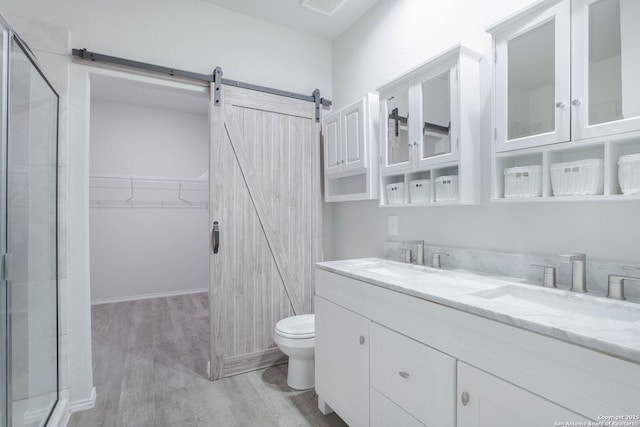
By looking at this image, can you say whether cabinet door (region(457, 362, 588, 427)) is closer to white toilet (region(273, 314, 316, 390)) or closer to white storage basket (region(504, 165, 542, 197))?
white storage basket (region(504, 165, 542, 197))

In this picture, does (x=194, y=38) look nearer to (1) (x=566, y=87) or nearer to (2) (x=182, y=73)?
(2) (x=182, y=73)

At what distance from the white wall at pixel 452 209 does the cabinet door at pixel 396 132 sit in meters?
0.32

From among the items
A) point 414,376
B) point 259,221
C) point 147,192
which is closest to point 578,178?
point 414,376

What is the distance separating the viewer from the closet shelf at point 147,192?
14.1 ft

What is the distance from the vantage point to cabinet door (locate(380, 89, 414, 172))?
193 cm

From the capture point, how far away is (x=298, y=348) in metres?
2.12

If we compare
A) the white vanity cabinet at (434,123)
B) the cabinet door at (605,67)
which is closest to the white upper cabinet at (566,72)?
the cabinet door at (605,67)

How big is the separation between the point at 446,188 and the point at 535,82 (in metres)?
0.58

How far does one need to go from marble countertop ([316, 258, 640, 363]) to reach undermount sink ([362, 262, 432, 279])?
0.02 m

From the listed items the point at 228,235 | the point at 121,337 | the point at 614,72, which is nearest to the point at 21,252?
the point at 228,235

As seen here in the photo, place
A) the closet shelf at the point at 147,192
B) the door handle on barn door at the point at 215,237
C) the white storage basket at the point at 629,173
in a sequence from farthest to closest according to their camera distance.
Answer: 1. the closet shelf at the point at 147,192
2. the door handle on barn door at the point at 215,237
3. the white storage basket at the point at 629,173

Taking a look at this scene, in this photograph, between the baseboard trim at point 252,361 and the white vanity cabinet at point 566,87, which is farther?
the baseboard trim at point 252,361

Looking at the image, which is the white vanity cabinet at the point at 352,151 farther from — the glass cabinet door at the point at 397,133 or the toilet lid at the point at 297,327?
the toilet lid at the point at 297,327

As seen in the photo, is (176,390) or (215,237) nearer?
(176,390)
